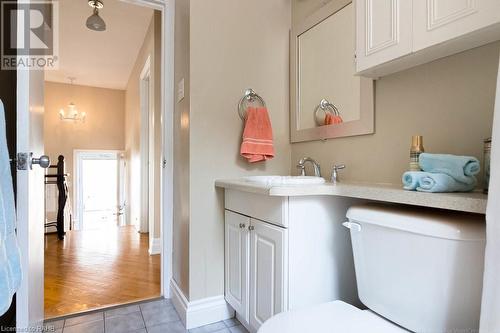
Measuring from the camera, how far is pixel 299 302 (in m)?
1.22

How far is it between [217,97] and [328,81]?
0.69 metres

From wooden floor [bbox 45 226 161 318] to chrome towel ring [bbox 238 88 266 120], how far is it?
4.85 feet

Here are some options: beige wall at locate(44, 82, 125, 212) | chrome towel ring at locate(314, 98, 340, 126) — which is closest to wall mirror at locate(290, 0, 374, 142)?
chrome towel ring at locate(314, 98, 340, 126)

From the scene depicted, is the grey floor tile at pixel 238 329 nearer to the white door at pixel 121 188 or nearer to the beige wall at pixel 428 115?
the beige wall at pixel 428 115

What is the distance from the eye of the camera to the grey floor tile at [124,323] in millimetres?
1646

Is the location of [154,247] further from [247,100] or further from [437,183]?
[437,183]

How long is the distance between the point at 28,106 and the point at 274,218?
1095mm

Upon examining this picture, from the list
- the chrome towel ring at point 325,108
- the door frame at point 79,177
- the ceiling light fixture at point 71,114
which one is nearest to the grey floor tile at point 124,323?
the chrome towel ring at point 325,108

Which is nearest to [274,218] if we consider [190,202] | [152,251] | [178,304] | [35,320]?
[190,202]

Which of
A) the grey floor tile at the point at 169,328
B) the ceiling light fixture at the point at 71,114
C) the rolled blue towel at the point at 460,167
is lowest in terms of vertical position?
the grey floor tile at the point at 169,328

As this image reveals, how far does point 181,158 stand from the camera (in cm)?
187

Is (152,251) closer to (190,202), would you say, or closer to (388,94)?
(190,202)

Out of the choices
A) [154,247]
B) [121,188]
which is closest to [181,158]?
[154,247]

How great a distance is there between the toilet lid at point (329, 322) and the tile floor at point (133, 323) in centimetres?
79
